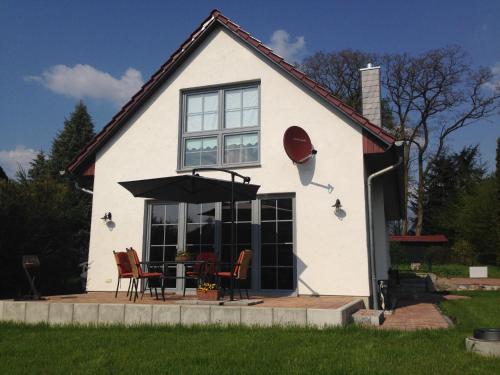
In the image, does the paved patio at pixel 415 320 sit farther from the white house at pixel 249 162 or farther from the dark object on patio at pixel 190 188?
the dark object on patio at pixel 190 188

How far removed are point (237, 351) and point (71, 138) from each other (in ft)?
98.9

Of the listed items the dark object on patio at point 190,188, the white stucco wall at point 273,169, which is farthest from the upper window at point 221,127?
the dark object on patio at point 190,188

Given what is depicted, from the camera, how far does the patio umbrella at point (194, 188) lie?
27.4 feet

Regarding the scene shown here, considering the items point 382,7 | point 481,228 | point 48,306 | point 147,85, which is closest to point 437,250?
point 481,228

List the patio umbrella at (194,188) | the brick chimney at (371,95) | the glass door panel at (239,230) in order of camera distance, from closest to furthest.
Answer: the patio umbrella at (194,188) → the glass door panel at (239,230) → the brick chimney at (371,95)

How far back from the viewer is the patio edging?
660 cm

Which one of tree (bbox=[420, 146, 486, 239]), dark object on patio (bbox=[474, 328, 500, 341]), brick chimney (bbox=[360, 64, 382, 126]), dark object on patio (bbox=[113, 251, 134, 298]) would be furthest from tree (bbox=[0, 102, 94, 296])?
tree (bbox=[420, 146, 486, 239])

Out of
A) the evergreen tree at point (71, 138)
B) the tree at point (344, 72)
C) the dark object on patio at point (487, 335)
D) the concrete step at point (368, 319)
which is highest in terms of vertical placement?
the tree at point (344, 72)

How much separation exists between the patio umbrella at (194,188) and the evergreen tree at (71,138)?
2338cm

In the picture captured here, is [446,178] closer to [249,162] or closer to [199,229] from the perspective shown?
[249,162]

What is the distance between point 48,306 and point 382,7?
971cm

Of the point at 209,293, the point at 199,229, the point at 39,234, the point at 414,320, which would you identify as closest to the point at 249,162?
the point at 199,229

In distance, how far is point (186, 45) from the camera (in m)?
11.4

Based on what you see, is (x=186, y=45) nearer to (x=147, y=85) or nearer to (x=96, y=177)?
(x=147, y=85)
